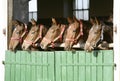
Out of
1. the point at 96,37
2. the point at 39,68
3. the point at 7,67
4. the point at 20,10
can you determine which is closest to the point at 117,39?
the point at 96,37

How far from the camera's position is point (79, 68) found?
4121 millimetres

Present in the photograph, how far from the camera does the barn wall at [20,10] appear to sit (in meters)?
4.75

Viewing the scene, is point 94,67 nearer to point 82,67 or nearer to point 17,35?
point 82,67

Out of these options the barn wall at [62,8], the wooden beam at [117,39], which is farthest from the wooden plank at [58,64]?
the barn wall at [62,8]

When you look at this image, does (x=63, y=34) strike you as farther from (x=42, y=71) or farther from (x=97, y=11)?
(x=97, y=11)

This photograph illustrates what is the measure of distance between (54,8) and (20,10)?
3.95m

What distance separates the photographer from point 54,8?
880cm

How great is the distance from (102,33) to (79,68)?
40 centimetres

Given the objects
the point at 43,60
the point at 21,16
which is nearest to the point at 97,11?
the point at 21,16

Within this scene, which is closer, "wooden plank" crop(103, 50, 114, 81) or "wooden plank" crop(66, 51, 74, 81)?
"wooden plank" crop(103, 50, 114, 81)

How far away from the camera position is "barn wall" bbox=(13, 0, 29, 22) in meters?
4.75

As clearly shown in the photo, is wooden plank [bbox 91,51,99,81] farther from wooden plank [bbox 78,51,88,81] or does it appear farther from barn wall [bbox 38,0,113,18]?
barn wall [bbox 38,0,113,18]

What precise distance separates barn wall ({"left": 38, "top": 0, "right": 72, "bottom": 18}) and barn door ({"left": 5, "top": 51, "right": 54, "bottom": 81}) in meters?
4.02

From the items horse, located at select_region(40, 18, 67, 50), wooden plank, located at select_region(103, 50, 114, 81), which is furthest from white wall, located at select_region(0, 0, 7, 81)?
wooden plank, located at select_region(103, 50, 114, 81)
